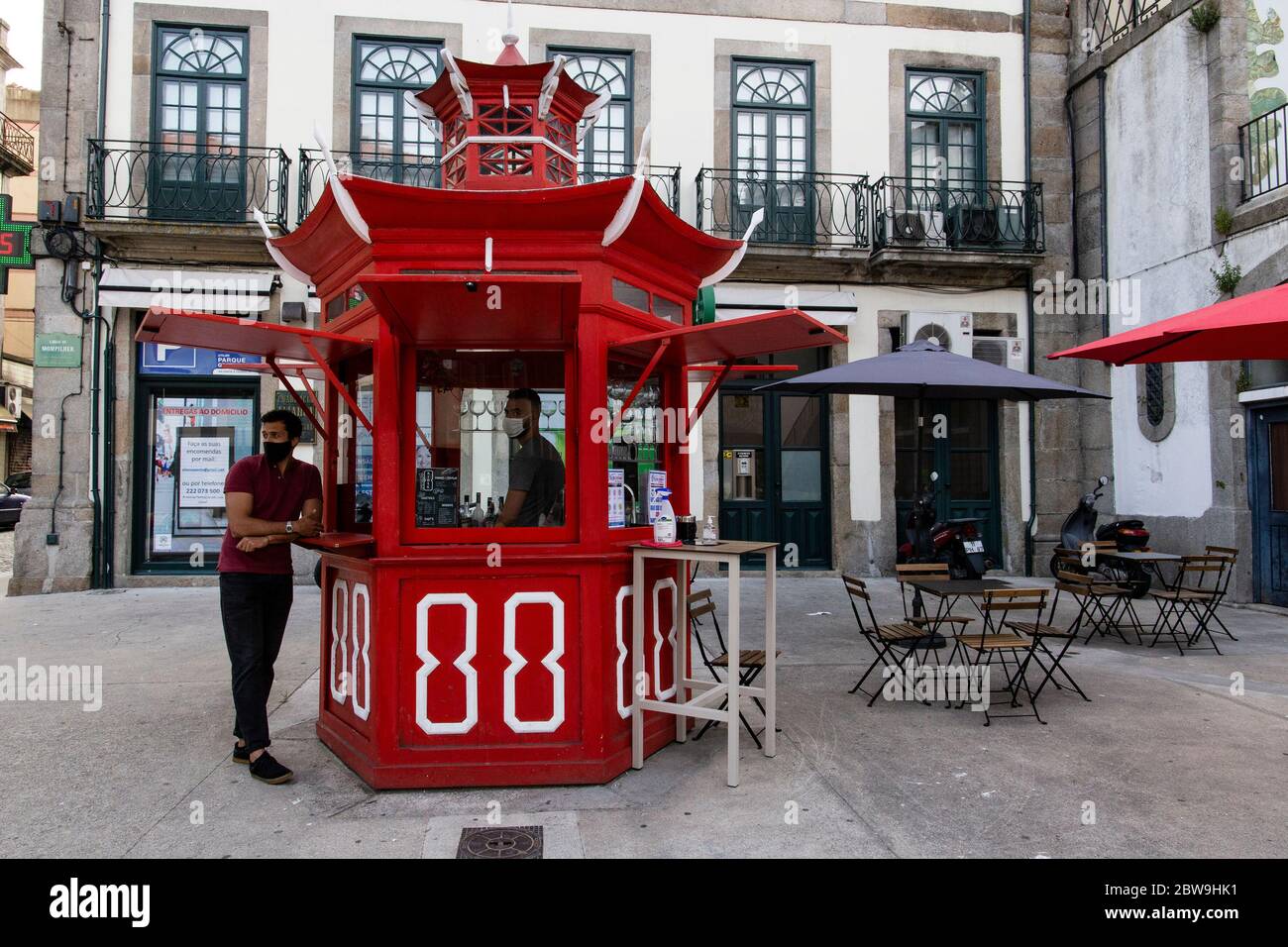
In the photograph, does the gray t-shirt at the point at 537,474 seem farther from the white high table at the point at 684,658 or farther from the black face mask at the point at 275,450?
the black face mask at the point at 275,450

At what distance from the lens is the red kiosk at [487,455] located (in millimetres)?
4238

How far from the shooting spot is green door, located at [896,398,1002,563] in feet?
42.1

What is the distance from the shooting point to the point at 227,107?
11781mm

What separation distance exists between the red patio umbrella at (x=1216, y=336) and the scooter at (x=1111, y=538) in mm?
4277

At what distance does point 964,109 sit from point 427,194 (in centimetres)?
1182

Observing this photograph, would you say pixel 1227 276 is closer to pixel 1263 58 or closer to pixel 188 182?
pixel 1263 58

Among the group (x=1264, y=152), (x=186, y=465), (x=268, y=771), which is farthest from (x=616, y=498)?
(x=1264, y=152)

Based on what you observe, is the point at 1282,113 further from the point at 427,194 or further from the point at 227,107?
the point at 227,107

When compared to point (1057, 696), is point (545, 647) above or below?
above

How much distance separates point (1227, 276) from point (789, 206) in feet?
18.6

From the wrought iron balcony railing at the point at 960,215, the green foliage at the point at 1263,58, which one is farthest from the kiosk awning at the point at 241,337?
the green foliage at the point at 1263,58

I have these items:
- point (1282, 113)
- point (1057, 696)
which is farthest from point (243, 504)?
point (1282, 113)

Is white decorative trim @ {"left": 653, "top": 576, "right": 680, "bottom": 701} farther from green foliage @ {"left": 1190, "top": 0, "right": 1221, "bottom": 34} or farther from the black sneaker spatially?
green foliage @ {"left": 1190, "top": 0, "right": 1221, "bottom": 34}

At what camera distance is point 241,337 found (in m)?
4.31
